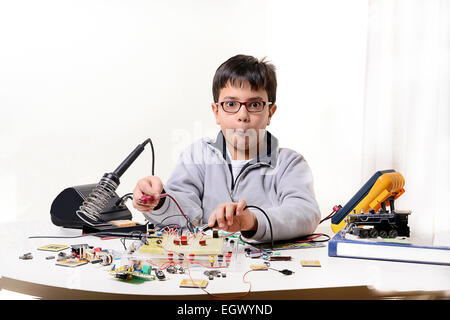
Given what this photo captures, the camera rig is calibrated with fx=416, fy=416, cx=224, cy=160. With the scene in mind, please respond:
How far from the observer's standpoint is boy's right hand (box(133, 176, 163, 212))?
116 centimetres

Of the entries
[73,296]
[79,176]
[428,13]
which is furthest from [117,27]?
[73,296]

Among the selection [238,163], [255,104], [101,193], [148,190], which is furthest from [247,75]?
[101,193]

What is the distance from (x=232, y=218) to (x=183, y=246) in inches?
4.9

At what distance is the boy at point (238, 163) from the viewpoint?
1.33 m

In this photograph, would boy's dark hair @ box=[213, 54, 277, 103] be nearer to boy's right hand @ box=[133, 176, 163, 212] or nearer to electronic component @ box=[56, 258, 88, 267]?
boy's right hand @ box=[133, 176, 163, 212]

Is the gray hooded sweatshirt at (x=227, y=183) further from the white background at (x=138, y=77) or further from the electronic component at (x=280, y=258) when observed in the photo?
the white background at (x=138, y=77)

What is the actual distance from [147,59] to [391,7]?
5.66 ft

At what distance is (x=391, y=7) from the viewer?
2.82 metres

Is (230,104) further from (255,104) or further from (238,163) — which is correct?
(238,163)

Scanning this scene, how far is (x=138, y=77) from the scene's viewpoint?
9.81ft

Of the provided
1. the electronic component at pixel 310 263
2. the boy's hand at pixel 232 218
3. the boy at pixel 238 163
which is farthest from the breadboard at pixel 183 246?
the boy at pixel 238 163

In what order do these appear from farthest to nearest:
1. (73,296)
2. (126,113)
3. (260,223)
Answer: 1. (126,113)
2. (260,223)
3. (73,296)

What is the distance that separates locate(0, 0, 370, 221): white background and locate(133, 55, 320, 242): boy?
149cm

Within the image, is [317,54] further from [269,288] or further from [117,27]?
[269,288]
